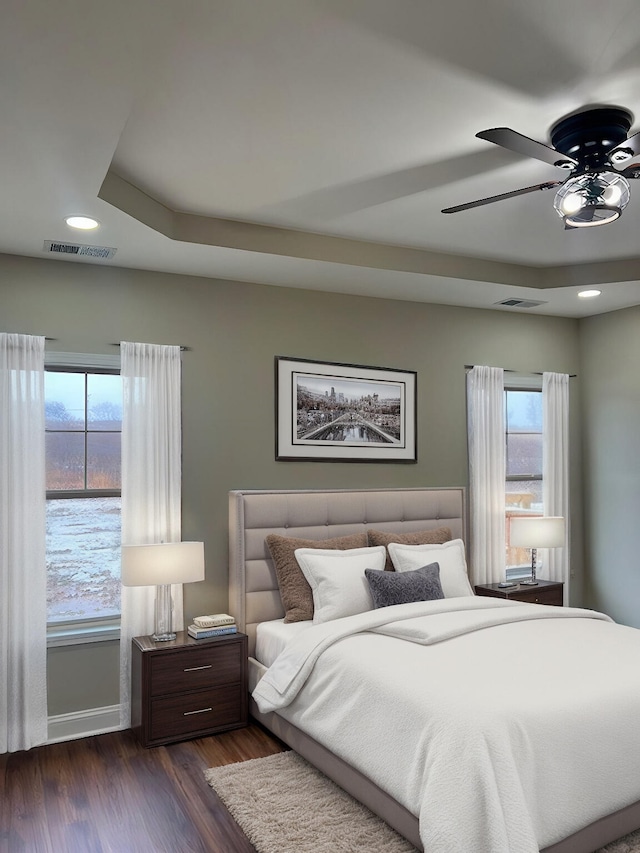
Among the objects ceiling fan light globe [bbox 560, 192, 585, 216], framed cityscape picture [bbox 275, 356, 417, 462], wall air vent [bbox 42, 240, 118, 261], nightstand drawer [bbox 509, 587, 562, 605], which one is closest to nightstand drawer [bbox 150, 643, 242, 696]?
framed cityscape picture [bbox 275, 356, 417, 462]

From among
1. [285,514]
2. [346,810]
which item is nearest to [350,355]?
[285,514]

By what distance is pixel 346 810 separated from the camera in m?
3.04

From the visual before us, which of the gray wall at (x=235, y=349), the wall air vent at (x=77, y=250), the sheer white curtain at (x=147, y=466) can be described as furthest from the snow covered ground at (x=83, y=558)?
the wall air vent at (x=77, y=250)

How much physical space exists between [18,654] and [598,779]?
2907mm

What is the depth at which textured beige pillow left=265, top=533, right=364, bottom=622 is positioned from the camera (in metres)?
4.16

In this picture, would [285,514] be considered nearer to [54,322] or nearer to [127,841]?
[54,322]

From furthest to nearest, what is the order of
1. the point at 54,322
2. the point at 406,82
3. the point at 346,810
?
the point at 54,322, the point at 346,810, the point at 406,82

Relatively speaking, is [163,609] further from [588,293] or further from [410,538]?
[588,293]

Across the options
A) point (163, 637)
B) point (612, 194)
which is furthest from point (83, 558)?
point (612, 194)

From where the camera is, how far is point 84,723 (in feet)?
13.2

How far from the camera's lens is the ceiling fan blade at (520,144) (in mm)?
2359

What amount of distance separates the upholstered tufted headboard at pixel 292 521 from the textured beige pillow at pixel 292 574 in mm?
94

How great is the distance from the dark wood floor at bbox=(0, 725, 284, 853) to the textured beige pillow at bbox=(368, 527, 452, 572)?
136 cm

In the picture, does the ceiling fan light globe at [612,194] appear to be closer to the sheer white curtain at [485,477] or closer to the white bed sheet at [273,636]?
the white bed sheet at [273,636]
